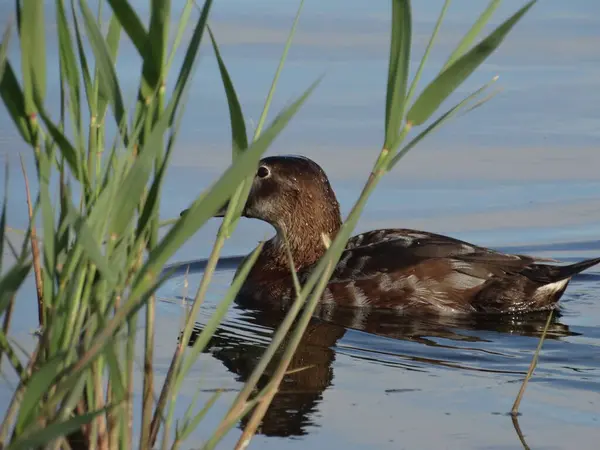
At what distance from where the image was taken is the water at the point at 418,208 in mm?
5141

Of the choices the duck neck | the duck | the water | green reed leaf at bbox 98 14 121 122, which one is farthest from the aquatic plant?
the duck neck

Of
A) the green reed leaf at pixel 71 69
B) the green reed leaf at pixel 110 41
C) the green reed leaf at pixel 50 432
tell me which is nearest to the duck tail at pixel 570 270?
the green reed leaf at pixel 110 41

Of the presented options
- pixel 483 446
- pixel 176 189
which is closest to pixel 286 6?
pixel 176 189

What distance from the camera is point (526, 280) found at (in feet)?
25.4

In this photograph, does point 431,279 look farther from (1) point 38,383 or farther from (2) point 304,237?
(1) point 38,383

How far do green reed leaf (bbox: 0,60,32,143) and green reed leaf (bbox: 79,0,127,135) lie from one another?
0.23 meters

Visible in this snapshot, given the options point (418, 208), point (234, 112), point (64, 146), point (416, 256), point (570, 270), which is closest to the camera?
point (64, 146)

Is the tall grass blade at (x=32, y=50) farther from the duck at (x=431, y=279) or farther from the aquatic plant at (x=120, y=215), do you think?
the duck at (x=431, y=279)

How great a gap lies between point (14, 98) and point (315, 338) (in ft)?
11.3

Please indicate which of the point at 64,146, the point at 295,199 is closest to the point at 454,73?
the point at 64,146

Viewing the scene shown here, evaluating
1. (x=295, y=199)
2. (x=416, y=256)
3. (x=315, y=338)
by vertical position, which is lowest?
(x=315, y=338)

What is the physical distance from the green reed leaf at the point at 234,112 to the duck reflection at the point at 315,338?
4.85 ft

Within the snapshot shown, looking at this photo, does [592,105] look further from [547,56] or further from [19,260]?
[19,260]

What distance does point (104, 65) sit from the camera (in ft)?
11.6
